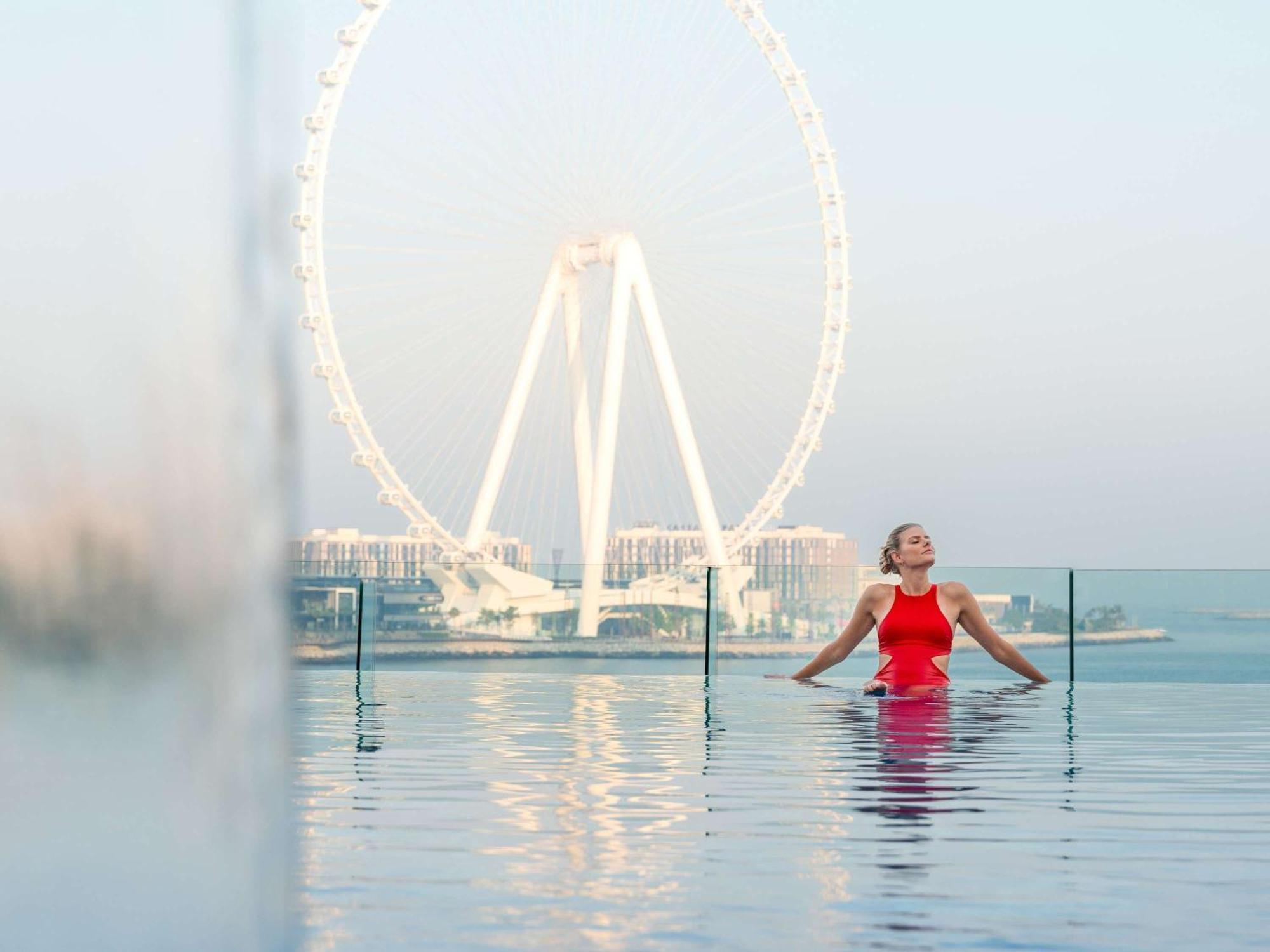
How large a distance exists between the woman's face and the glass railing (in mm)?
3366

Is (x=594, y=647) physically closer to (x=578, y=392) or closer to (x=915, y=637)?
(x=915, y=637)

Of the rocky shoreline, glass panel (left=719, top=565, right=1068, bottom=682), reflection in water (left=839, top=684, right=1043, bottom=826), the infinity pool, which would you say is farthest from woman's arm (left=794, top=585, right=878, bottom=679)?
the rocky shoreline

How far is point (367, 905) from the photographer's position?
2207 mm

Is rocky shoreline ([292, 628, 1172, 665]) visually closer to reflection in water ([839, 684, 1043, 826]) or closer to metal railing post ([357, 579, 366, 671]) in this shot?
metal railing post ([357, 579, 366, 671])

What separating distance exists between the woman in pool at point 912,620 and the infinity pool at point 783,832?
427 millimetres

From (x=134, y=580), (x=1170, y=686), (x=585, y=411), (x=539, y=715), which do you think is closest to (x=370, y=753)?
(x=134, y=580)

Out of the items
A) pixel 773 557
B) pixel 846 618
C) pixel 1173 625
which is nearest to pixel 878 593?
pixel 1173 625

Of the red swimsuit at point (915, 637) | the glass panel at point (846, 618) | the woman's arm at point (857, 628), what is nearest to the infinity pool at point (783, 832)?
the red swimsuit at point (915, 637)

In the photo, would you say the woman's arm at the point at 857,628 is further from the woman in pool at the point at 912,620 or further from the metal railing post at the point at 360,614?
the metal railing post at the point at 360,614

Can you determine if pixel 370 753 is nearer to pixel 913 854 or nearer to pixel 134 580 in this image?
pixel 134 580

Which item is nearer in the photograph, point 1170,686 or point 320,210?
point 1170,686

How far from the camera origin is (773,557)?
31.2 m

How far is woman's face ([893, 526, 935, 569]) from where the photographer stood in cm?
619

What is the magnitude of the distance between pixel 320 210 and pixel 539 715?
1360 centimetres
